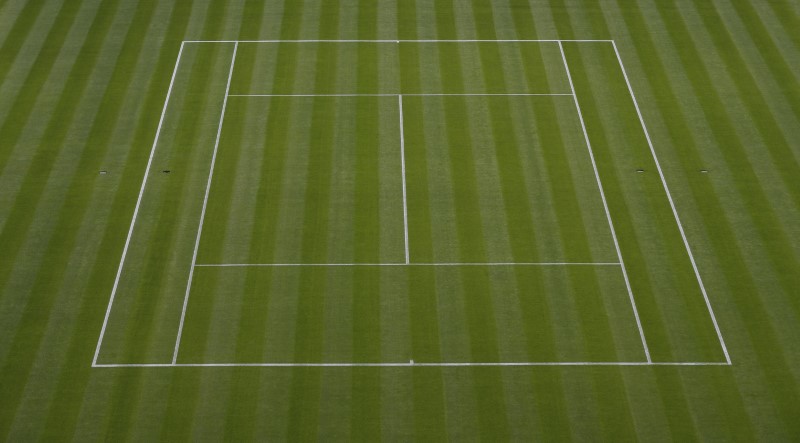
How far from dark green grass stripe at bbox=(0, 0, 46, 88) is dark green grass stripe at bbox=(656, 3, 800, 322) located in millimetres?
19751

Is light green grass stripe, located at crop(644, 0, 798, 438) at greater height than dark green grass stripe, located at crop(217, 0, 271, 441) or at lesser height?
greater

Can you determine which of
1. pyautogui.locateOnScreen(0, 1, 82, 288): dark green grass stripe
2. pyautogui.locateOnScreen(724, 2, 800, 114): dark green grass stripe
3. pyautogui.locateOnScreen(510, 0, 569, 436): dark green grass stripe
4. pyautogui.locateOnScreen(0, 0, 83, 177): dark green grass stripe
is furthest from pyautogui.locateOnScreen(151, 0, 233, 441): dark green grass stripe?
pyautogui.locateOnScreen(724, 2, 800, 114): dark green grass stripe

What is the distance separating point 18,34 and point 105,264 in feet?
37.2

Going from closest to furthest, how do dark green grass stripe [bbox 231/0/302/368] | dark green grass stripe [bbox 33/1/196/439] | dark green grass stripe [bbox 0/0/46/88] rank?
dark green grass stripe [bbox 33/1/196/439]
dark green grass stripe [bbox 231/0/302/368]
dark green grass stripe [bbox 0/0/46/88]

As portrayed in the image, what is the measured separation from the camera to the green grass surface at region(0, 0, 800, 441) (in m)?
19.3

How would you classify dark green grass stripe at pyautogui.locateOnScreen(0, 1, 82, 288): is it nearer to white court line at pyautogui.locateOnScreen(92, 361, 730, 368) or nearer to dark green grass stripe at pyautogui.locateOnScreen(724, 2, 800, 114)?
white court line at pyautogui.locateOnScreen(92, 361, 730, 368)

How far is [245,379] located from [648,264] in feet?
31.7

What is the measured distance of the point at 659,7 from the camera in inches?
1214

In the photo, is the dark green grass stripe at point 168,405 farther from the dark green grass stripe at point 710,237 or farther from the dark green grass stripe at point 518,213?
the dark green grass stripe at point 710,237

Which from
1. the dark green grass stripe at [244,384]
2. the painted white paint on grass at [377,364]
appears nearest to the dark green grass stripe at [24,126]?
the painted white paint on grass at [377,364]

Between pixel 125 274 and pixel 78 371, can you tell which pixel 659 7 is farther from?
pixel 78 371

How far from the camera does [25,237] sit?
2288cm

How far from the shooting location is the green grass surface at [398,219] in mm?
19297

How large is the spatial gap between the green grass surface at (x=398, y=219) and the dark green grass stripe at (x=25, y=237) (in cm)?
7
